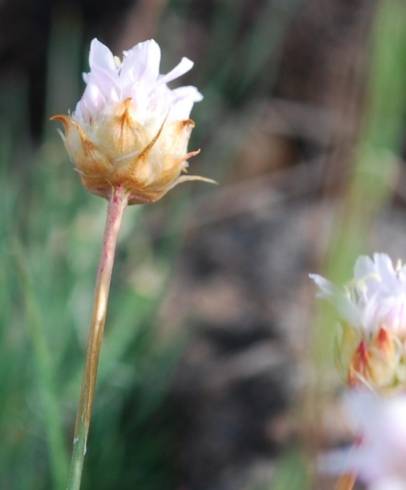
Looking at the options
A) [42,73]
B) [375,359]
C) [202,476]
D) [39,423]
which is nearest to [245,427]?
[202,476]

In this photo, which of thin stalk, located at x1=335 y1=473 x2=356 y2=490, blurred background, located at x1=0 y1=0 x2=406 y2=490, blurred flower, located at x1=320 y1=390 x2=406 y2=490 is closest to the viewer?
blurred flower, located at x1=320 y1=390 x2=406 y2=490

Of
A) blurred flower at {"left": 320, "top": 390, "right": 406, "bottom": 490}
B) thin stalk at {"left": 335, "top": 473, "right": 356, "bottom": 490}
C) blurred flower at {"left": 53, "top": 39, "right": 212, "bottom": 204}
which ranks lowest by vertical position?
thin stalk at {"left": 335, "top": 473, "right": 356, "bottom": 490}

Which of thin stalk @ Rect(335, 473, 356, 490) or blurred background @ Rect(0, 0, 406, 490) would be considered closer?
thin stalk @ Rect(335, 473, 356, 490)

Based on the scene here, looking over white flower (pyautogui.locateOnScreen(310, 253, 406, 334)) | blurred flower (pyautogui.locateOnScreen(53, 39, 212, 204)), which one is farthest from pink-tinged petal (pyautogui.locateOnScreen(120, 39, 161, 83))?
white flower (pyautogui.locateOnScreen(310, 253, 406, 334))

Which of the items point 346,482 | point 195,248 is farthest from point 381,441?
point 195,248

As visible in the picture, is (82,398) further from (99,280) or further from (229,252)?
(229,252)

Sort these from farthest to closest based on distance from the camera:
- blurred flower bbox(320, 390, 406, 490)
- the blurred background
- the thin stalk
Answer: the blurred background, the thin stalk, blurred flower bbox(320, 390, 406, 490)

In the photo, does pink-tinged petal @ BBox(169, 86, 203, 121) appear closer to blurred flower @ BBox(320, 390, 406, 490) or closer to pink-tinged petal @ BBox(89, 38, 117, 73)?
pink-tinged petal @ BBox(89, 38, 117, 73)

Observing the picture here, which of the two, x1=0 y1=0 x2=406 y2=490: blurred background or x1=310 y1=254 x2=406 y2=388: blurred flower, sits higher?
x1=0 y1=0 x2=406 y2=490: blurred background

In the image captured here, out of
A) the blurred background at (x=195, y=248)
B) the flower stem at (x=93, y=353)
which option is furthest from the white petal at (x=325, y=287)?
the blurred background at (x=195, y=248)
